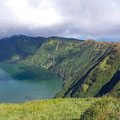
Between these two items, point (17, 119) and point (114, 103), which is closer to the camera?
point (114, 103)

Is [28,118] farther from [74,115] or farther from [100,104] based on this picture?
[100,104]

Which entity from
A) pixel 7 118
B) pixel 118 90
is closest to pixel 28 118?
pixel 7 118

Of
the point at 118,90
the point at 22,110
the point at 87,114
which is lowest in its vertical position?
the point at 118,90

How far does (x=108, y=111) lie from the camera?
30.3ft

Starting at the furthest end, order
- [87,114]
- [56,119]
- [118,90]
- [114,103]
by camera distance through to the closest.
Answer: [118,90]
[56,119]
[114,103]
[87,114]

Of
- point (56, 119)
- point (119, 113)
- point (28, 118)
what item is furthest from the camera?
point (28, 118)

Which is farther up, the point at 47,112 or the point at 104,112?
the point at 104,112

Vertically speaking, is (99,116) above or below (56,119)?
above

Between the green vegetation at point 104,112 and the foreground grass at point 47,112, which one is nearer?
the green vegetation at point 104,112

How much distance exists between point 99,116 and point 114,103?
2038mm

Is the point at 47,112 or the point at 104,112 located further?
the point at 47,112

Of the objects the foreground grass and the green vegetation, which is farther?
the foreground grass

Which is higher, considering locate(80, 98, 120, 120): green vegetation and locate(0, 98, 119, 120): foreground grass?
locate(80, 98, 120, 120): green vegetation

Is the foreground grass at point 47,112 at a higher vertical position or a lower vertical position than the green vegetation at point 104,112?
lower
